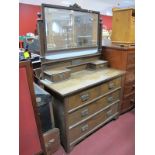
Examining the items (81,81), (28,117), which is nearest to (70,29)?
(81,81)

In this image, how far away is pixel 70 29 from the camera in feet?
6.46

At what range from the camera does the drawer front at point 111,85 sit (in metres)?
1.89

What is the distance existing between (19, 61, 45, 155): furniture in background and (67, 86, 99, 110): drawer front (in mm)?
450

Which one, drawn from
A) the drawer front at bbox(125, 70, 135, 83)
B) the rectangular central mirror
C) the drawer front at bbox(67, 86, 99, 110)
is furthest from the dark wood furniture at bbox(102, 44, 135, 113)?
the drawer front at bbox(67, 86, 99, 110)

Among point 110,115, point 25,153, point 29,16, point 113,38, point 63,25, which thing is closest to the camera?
point 25,153

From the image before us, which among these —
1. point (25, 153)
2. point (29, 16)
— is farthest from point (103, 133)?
point (29, 16)

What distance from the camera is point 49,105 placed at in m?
1.61

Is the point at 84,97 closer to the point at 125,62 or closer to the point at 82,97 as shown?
the point at 82,97

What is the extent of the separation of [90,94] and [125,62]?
770 mm

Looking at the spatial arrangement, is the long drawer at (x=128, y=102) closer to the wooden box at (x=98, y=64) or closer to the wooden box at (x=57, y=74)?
the wooden box at (x=98, y=64)

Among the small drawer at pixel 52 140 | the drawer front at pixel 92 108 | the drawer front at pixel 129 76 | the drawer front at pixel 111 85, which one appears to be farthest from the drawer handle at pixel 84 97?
the drawer front at pixel 129 76

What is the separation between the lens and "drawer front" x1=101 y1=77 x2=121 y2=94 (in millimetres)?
1887

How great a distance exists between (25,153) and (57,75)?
33.5 inches
